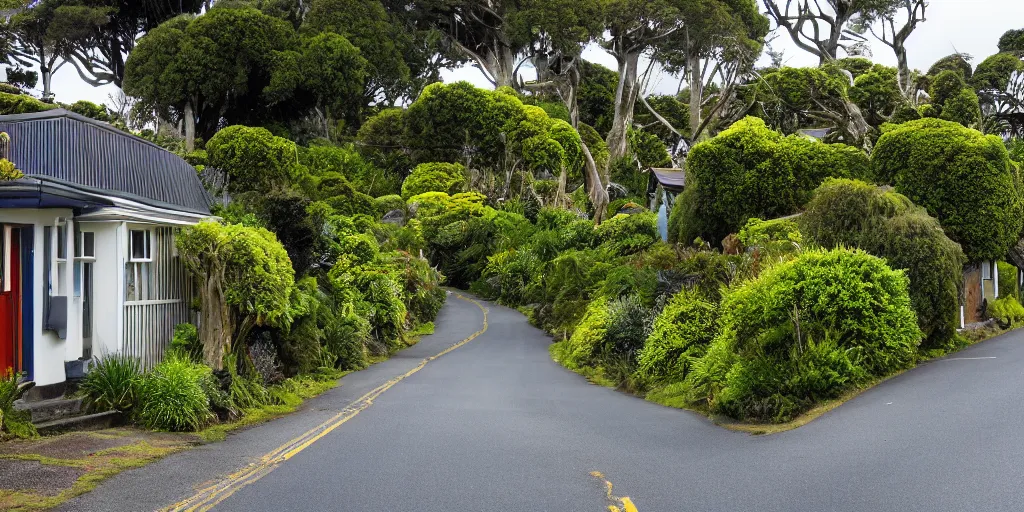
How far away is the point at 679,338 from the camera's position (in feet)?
59.4

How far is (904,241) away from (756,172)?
850 cm

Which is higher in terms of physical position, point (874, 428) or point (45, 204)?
point (45, 204)

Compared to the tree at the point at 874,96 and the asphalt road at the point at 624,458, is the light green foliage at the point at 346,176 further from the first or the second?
the tree at the point at 874,96

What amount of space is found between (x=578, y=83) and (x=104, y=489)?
2578 inches

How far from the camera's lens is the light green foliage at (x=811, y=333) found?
46.6 feet

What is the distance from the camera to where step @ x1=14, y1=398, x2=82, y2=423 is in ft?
38.1

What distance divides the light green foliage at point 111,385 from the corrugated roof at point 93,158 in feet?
10.4

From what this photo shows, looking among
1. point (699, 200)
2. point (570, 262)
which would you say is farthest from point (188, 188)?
point (570, 262)

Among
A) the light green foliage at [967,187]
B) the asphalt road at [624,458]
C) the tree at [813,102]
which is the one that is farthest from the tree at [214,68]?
the asphalt road at [624,458]

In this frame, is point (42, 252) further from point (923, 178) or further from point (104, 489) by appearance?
point (923, 178)

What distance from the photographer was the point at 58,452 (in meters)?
10.2

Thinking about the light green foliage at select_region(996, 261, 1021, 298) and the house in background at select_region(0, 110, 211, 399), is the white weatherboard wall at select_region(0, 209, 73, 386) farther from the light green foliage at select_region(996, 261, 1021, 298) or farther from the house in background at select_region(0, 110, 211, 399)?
the light green foliage at select_region(996, 261, 1021, 298)

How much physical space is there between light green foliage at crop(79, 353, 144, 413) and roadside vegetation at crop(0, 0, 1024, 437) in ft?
0.15

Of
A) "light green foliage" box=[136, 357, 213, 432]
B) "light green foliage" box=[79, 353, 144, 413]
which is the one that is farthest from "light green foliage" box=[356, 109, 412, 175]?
"light green foliage" box=[79, 353, 144, 413]
